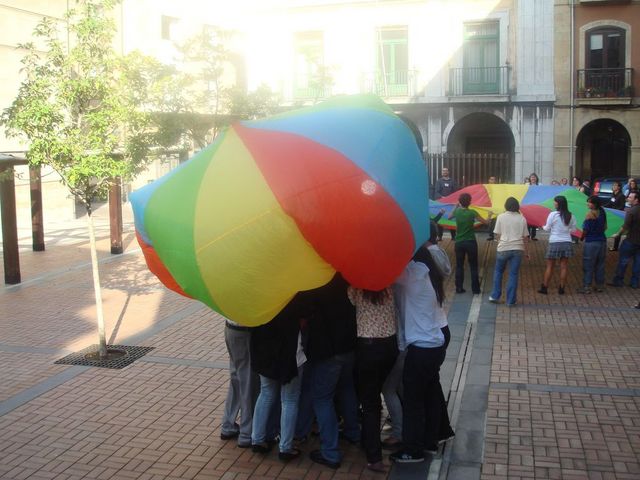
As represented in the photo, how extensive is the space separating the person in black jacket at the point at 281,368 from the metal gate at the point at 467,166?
17820 mm

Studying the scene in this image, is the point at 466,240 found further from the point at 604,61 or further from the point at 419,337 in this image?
the point at 604,61

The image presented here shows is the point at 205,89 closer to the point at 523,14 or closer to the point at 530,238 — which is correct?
the point at 530,238

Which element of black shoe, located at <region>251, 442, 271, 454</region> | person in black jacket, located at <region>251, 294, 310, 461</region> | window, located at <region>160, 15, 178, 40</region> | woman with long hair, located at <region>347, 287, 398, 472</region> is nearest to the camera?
woman with long hair, located at <region>347, 287, 398, 472</region>

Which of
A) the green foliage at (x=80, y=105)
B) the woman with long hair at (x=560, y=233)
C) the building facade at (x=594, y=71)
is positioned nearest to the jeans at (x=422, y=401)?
the green foliage at (x=80, y=105)

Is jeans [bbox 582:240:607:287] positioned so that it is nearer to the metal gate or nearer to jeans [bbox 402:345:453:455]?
jeans [bbox 402:345:453:455]

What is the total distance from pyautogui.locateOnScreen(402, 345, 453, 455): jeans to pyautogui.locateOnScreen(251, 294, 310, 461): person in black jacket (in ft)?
2.90

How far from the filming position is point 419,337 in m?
5.50

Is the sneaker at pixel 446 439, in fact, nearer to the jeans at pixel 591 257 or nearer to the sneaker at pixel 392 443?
the sneaker at pixel 392 443

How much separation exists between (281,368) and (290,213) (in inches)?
63.2

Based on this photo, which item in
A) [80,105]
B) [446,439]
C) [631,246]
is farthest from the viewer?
[631,246]

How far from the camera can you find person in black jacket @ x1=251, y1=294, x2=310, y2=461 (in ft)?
18.4

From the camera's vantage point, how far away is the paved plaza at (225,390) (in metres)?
5.78

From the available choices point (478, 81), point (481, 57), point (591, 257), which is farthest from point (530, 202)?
point (481, 57)

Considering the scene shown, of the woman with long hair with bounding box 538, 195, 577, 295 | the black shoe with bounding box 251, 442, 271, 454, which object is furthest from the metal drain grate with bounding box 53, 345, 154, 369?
the woman with long hair with bounding box 538, 195, 577, 295
